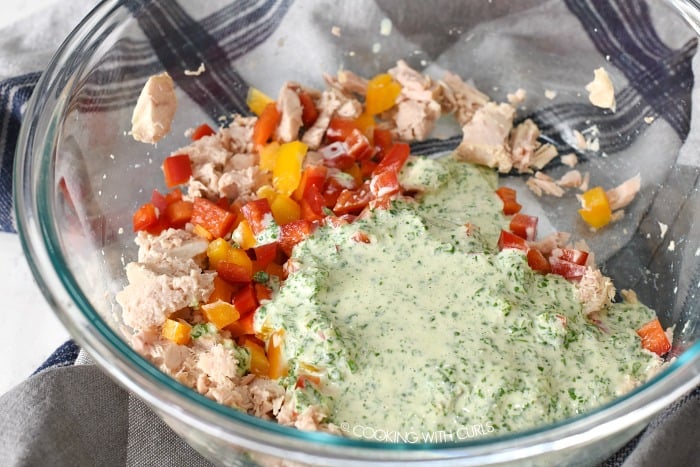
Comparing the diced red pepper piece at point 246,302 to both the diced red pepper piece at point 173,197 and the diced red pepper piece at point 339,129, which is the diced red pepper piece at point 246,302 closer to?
the diced red pepper piece at point 173,197

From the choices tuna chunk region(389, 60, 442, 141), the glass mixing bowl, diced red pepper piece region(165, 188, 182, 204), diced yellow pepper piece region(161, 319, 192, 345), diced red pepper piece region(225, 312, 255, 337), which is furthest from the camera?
tuna chunk region(389, 60, 442, 141)

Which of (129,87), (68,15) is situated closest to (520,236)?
(129,87)

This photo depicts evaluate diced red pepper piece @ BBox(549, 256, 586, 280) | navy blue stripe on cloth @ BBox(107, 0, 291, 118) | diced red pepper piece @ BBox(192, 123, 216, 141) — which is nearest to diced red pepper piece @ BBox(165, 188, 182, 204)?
diced red pepper piece @ BBox(192, 123, 216, 141)

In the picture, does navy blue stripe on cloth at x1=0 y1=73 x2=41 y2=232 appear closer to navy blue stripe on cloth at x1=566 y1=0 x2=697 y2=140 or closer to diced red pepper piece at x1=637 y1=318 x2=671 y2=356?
navy blue stripe on cloth at x1=566 y1=0 x2=697 y2=140

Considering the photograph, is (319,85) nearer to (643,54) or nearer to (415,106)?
(415,106)

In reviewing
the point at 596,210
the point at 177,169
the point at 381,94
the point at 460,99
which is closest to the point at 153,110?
the point at 177,169

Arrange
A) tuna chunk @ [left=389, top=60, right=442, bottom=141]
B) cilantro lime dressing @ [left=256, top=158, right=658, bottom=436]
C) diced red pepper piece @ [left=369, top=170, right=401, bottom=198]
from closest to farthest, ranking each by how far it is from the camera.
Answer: cilantro lime dressing @ [left=256, top=158, right=658, bottom=436]
diced red pepper piece @ [left=369, top=170, right=401, bottom=198]
tuna chunk @ [left=389, top=60, right=442, bottom=141]
